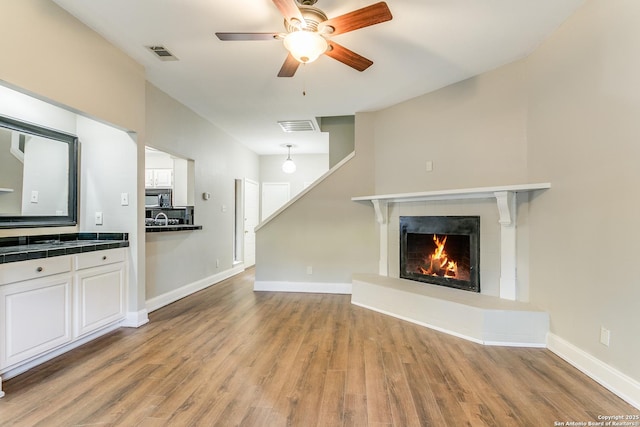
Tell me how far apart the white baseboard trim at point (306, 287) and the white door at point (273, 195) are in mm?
3250

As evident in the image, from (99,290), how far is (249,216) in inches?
178

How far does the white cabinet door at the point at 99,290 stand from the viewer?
8.63 feet

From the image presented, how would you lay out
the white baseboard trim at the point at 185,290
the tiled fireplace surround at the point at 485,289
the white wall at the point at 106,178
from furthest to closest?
the white baseboard trim at the point at 185,290, the white wall at the point at 106,178, the tiled fireplace surround at the point at 485,289

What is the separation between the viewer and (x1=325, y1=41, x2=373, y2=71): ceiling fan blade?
222 cm

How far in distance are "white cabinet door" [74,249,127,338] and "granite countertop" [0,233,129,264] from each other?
2.9 inches

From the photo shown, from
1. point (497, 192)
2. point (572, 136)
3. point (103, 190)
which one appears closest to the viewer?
point (572, 136)

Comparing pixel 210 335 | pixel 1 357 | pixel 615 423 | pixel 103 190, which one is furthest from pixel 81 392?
pixel 615 423

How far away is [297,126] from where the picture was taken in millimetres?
5332

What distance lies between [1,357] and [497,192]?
4.04m

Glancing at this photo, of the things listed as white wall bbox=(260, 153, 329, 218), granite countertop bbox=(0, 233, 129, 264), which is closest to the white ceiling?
granite countertop bbox=(0, 233, 129, 264)

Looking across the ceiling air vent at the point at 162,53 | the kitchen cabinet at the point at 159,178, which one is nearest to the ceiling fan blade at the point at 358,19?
the ceiling air vent at the point at 162,53

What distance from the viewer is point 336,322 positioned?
3.38 meters

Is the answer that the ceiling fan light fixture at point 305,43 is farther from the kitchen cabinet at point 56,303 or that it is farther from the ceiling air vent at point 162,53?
the kitchen cabinet at point 56,303

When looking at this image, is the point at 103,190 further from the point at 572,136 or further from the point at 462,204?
the point at 572,136
